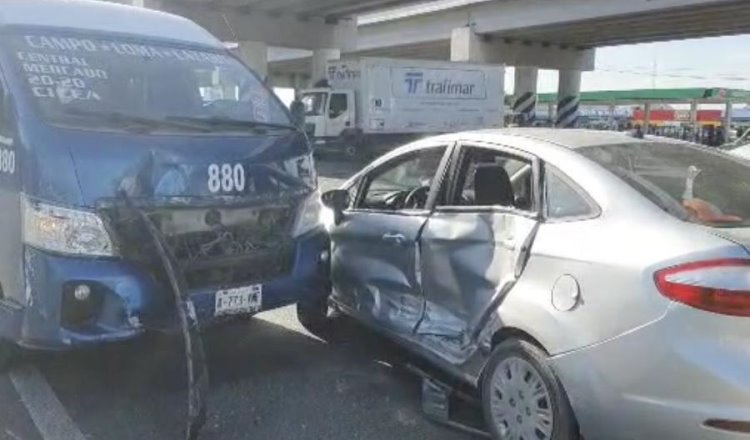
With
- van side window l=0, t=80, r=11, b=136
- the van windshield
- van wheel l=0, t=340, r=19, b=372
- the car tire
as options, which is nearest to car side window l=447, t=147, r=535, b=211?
the car tire

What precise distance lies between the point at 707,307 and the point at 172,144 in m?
2.71

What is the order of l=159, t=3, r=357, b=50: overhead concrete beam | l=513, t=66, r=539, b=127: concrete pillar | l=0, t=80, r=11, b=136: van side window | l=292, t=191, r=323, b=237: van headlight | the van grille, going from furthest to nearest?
1. l=513, t=66, r=539, b=127: concrete pillar
2. l=159, t=3, r=357, b=50: overhead concrete beam
3. l=292, t=191, r=323, b=237: van headlight
4. l=0, t=80, r=11, b=136: van side window
5. the van grille

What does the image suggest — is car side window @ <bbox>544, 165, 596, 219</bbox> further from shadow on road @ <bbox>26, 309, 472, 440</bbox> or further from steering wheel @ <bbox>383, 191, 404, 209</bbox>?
steering wheel @ <bbox>383, 191, 404, 209</bbox>

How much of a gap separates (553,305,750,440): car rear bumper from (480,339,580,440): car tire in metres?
0.14

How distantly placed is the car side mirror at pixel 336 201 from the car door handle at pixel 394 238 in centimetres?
68

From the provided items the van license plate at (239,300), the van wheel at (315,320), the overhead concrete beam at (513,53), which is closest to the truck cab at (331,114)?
the overhead concrete beam at (513,53)

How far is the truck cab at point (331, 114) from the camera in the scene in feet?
88.7

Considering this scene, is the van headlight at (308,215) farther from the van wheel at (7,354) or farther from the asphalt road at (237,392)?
the van wheel at (7,354)

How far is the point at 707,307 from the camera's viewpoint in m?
2.79

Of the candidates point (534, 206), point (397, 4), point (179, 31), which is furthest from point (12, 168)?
point (397, 4)

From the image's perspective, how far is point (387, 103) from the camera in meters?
26.8

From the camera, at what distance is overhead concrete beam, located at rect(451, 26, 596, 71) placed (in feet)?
117

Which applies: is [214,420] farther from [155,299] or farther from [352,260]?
[352,260]

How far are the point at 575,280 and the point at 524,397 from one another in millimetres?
599
